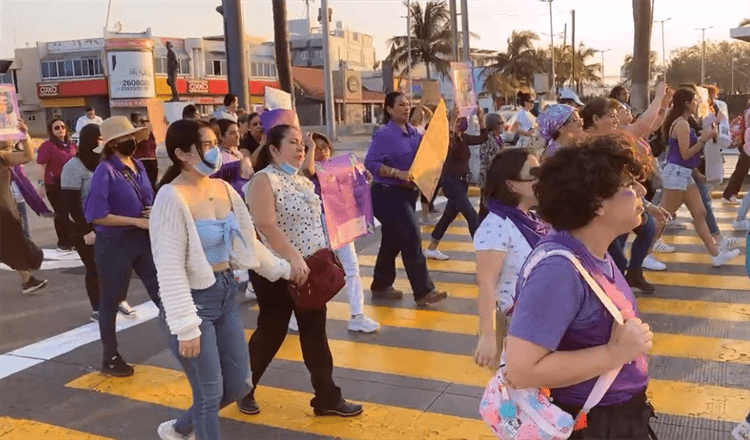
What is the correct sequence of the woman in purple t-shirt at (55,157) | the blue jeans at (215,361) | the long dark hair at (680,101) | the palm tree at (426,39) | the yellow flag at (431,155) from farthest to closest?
the palm tree at (426,39), the woman in purple t-shirt at (55,157), the long dark hair at (680,101), the yellow flag at (431,155), the blue jeans at (215,361)

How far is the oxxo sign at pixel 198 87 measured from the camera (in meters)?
59.9

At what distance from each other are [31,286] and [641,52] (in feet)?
49.1

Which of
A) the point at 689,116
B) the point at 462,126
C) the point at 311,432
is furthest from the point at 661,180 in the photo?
the point at 311,432

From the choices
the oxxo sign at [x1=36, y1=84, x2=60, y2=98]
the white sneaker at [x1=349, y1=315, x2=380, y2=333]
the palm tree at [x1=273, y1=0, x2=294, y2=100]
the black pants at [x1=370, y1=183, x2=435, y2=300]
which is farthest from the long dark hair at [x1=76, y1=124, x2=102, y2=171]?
the oxxo sign at [x1=36, y1=84, x2=60, y2=98]

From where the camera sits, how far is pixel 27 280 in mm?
8164

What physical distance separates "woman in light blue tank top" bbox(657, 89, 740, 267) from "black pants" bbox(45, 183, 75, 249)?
6817 millimetres

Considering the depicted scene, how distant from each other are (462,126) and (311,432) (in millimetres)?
6015

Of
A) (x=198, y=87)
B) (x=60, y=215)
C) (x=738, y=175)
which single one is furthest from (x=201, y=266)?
(x=198, y=87)

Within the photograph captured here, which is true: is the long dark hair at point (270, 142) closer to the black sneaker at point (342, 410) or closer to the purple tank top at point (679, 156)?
the black sneaker at point (342, 410)

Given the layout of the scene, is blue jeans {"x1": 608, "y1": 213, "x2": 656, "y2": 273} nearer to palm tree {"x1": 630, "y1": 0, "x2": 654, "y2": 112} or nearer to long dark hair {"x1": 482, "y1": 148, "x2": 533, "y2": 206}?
long dark hair {"x1": 482, "y1": 148, "x2": 533, "y2": 206}

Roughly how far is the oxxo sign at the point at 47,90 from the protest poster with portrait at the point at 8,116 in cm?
5831

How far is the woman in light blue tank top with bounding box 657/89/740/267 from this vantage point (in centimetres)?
779

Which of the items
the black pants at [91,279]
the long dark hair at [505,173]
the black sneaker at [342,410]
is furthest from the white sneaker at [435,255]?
the long dark hair at [505,173]

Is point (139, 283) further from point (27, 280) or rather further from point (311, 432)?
point (311, 432)
